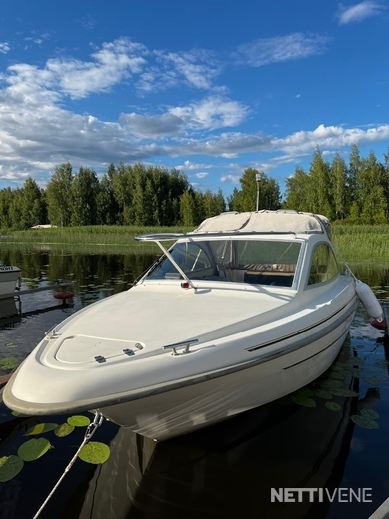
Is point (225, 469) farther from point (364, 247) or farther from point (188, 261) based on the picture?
point (364, 247)

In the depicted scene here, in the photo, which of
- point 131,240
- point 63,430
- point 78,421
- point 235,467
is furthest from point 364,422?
point 131,240

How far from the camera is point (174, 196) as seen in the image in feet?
205

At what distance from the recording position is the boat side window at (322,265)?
4894mm

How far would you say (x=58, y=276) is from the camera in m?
16.6

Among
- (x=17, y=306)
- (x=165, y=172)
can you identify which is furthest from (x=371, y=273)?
(x=165, y=172)

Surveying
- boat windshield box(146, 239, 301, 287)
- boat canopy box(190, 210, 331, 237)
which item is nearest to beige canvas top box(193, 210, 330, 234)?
boat canopy box(190, 210, 331, 237)

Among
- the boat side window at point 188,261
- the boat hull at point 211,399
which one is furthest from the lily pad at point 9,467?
the boat side window at point 188,261

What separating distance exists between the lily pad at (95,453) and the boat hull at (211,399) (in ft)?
1.85

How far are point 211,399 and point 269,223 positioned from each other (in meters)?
3.07

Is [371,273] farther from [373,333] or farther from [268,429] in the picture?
[268,429]

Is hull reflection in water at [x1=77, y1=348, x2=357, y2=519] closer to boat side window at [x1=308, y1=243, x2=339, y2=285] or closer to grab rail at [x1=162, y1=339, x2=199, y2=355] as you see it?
grab rail at [x1=162, y1=339, x2=199, y2=355]

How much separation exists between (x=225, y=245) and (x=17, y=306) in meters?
7.35

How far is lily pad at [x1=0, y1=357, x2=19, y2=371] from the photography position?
5910mm

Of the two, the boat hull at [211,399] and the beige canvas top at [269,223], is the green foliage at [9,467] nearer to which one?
the boat hull at [211,399]
